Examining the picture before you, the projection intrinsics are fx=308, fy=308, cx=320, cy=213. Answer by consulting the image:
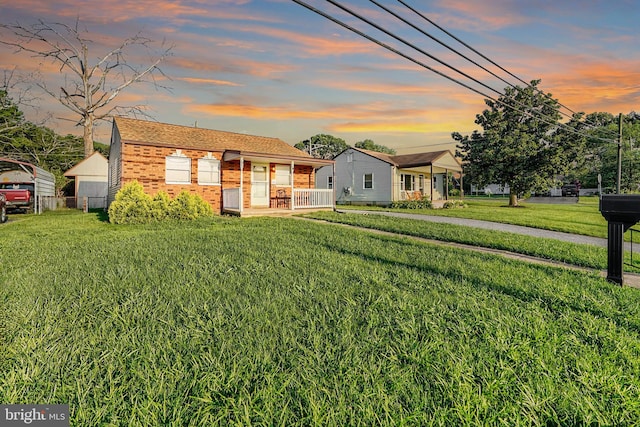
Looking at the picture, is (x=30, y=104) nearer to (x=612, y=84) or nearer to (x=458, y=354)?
(x=458, y=354)

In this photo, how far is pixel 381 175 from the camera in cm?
2592

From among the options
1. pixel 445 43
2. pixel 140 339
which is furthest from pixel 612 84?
pixel 140 339

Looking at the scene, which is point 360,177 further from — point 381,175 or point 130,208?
point 130,208

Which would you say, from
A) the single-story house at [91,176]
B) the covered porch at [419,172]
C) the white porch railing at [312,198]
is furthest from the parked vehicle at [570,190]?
the single-story house at [91,176]

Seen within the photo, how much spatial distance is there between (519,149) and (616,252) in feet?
81.5

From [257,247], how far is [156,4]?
17.8ft

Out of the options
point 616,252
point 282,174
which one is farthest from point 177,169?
point 616,252

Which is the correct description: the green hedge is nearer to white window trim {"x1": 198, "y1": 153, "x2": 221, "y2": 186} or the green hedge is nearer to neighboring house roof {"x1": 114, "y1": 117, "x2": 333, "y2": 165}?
white window trim {"x1": 198, "y1": 153, "x2": 221, "y2": 186}

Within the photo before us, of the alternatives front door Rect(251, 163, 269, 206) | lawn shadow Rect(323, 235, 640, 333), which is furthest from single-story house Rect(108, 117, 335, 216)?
lawn shadow Rect(323, 235, 640, 333)

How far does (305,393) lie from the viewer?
198cm

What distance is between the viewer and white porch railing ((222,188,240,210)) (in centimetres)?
1505

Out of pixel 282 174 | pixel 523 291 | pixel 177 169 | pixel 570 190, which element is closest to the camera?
pixel 523 291

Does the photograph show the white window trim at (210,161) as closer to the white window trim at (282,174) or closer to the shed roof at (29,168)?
the white window trim at (282,174)

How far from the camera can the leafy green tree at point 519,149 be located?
1008 inches
